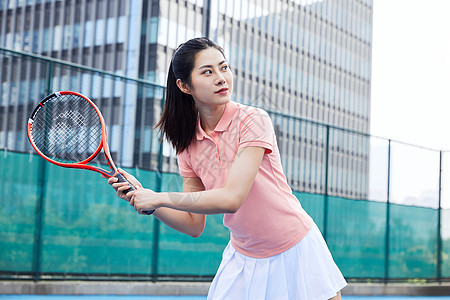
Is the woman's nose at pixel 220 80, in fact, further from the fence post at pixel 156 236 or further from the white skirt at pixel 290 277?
the fence post at pixel 156 236

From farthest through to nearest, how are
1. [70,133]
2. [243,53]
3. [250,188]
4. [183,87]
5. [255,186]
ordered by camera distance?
Answer: [243,53], [70,133], [183,87], [255,186], [250,188]

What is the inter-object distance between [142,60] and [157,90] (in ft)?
130

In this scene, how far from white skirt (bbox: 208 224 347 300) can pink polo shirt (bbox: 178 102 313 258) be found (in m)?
0.04

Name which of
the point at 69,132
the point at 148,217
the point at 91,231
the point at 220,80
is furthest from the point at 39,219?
the point at 220,80

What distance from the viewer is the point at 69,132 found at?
163 inches

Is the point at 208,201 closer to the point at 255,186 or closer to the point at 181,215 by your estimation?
the point at 255,186

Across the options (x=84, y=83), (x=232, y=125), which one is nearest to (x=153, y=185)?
(x=84, y=83)

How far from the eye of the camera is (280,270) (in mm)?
2645

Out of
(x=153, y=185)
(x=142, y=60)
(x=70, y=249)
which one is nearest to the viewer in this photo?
(x=70, y=249)

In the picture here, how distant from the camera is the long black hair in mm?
2611

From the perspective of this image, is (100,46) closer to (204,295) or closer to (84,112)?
(204,295)

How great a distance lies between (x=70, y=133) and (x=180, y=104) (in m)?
1.53

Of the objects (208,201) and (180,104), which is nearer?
(208,201)

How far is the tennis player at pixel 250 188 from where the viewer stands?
255cm
